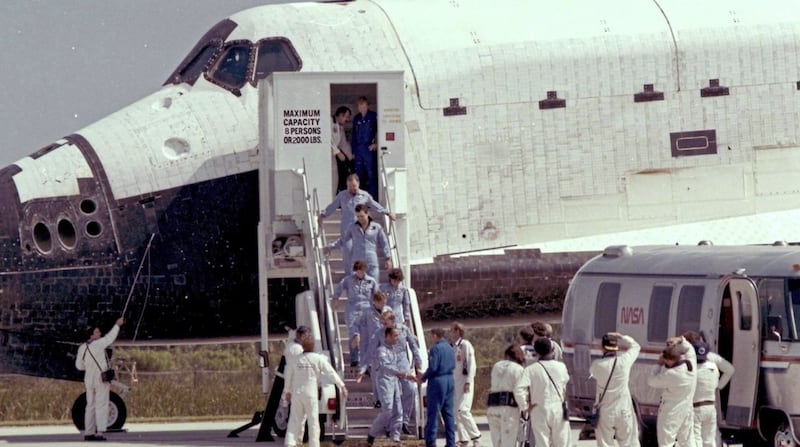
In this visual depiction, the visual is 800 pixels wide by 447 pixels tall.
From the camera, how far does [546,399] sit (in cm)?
1633

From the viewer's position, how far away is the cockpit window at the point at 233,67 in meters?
24.1

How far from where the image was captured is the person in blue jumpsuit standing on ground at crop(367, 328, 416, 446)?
62.2 feet

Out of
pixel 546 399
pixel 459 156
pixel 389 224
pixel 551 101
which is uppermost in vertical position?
pixel 551 101

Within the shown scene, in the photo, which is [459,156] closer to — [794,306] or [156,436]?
[156,436]

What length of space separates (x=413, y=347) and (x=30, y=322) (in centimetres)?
607

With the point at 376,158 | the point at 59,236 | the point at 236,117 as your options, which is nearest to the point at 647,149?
the point at 376,158

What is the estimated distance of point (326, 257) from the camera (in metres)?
21.5

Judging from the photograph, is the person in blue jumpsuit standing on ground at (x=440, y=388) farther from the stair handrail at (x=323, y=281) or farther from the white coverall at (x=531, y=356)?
the stair handrail at (x=323, y=281)

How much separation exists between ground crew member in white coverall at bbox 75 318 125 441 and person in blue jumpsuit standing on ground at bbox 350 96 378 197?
3785mm

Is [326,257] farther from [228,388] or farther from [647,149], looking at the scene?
[228,388]

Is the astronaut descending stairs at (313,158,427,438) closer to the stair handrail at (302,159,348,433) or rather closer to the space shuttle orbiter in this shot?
the stair handrail at (302,159,348,433)

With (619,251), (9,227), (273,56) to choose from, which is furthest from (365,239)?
(9,227)

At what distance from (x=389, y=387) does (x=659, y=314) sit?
Answer: 2.92 m

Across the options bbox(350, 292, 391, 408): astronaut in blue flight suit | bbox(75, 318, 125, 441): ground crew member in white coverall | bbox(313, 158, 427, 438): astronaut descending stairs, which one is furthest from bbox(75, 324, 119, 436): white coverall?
bbox(350, 292, 391, 408): astronaut in blue flight suit
